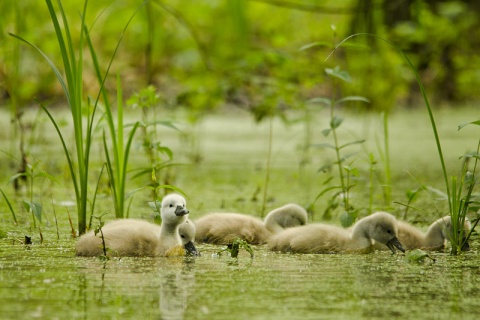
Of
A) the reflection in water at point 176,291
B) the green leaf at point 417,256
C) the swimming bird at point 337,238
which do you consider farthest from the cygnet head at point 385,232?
the reflection in water at point 176,291

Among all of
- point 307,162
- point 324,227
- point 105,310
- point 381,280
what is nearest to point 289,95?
point 307,162

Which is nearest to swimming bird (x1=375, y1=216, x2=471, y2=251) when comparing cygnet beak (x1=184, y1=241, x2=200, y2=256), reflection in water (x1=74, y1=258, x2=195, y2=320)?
cygnet beak (x1=184, y1=241, x2=200, y2=256)

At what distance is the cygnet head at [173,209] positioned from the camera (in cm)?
397

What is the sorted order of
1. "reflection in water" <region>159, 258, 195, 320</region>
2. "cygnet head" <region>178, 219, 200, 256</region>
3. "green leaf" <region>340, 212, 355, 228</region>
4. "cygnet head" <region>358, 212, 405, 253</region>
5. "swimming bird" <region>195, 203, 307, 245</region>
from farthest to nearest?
"green leaf" <region>340, 212, 355, 228</region>, "swimming bird" <region>195, 203, 307, 245</region>, "cygnet head" <region>358, 212, 405, 253</region>, "cygnet head" <region>178, 219, 200, 256</region>, "reflection in water" <region>159, 258, 195, 320</region>

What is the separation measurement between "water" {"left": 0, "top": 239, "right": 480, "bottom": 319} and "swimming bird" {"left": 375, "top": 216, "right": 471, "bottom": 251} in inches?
10.9

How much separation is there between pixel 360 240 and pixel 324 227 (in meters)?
0.16

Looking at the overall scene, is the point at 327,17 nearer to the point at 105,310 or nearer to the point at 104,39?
the point at 104,39

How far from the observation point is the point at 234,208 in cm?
568

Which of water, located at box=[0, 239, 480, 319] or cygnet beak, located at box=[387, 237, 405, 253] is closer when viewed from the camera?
water, located at box=[0, 239, 480, 319]

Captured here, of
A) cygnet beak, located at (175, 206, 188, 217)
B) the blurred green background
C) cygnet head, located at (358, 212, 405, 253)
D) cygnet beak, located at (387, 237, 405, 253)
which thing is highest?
the blurred green background

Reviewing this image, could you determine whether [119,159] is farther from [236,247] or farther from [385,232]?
[385,232]

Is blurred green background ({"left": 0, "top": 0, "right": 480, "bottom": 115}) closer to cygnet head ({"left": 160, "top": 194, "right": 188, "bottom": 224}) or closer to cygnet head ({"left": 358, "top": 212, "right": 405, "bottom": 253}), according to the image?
cygnet head ({"left": 358, "top": 212, "right": 405, "bottom": 253})

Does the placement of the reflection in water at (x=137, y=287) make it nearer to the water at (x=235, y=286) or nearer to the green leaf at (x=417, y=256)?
the water at (x=235, y=286)

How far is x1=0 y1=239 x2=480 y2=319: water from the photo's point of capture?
2820mm
